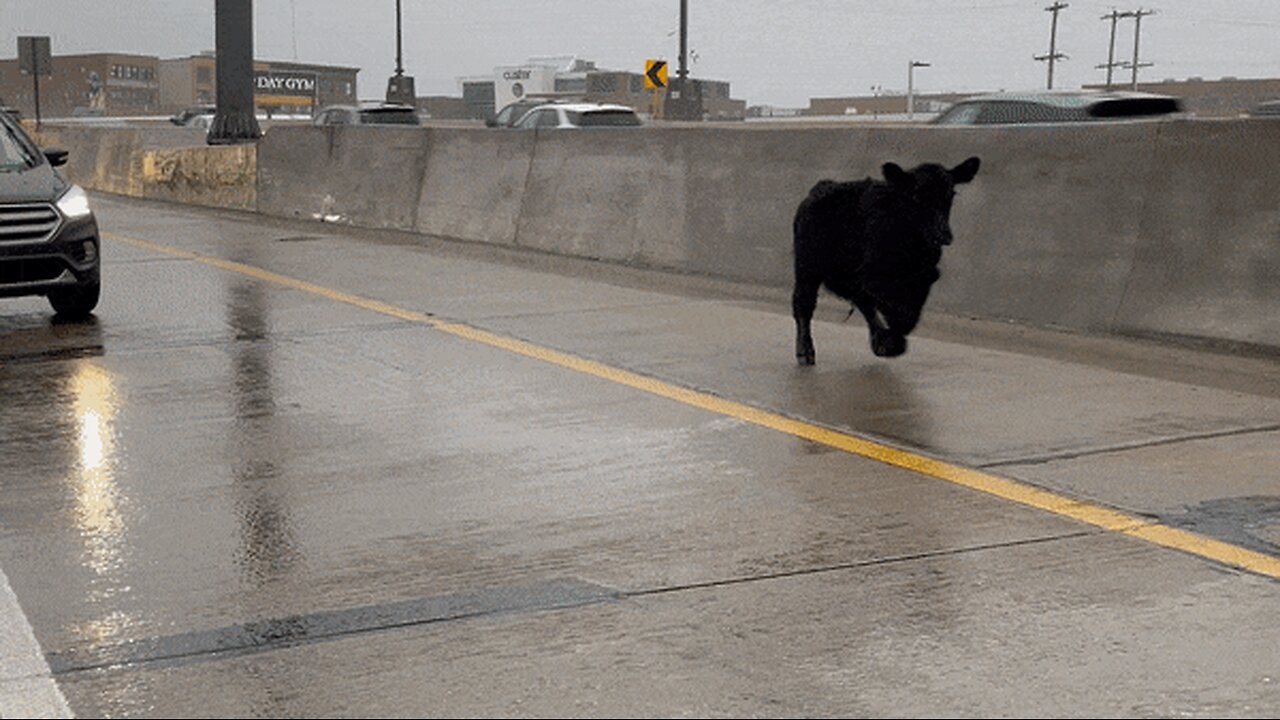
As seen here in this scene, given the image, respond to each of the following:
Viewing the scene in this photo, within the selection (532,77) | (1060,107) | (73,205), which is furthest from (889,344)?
(532,77)

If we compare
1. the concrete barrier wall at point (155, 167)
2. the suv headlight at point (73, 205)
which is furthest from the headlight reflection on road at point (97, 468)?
the concrete barrier wall at point (155, 167)

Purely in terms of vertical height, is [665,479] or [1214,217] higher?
[1214,217]

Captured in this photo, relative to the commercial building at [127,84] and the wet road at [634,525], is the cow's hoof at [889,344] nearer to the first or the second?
the wet road at [634,525]

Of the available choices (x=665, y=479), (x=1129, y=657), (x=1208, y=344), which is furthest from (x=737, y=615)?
(x=1208, y=344)

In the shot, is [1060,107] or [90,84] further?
[90,84]

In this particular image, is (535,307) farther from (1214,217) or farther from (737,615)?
(737,615)

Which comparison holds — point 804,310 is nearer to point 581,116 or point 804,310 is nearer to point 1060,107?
point 1060,107

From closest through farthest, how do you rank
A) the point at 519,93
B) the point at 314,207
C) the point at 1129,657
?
the point at 1129,657
the point at 314,207
the point at 519,93

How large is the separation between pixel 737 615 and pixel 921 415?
3.21 meters

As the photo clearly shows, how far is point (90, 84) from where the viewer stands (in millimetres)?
121625

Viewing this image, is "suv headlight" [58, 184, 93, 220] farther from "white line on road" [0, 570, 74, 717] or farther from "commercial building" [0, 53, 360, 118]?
"commercial building" [0, 53, 360, 118]

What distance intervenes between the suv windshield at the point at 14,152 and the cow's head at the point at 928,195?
6.72 meters

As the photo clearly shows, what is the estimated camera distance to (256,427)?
770 centimetres

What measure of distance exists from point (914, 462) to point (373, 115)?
1091 inches
